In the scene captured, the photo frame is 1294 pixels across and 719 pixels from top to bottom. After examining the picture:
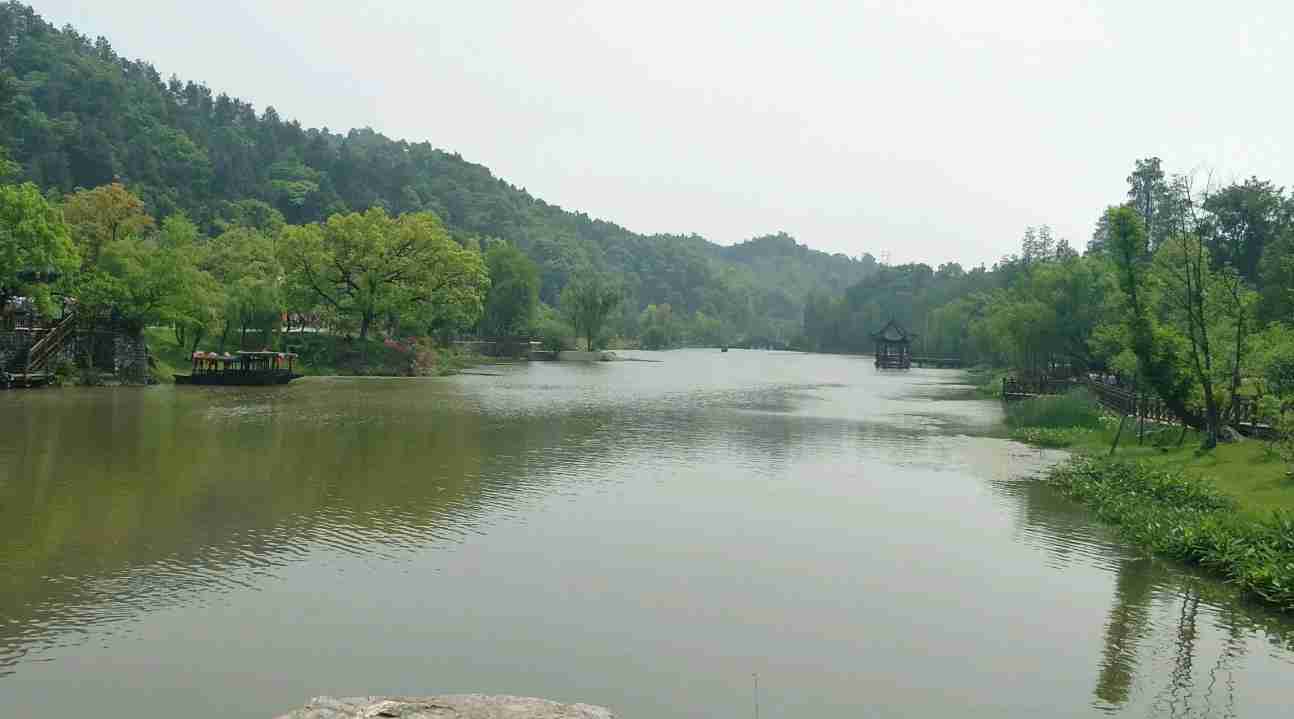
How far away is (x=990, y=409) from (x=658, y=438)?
28101mm

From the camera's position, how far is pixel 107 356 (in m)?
49.2

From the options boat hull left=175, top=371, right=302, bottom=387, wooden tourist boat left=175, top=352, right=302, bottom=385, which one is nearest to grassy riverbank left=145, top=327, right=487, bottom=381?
wooden tourist boat left=175, top=352, right=302, bottom=385

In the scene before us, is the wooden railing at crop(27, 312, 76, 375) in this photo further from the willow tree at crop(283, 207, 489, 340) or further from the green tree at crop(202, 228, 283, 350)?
the willow tree at crop(283, 207, 489, 340)

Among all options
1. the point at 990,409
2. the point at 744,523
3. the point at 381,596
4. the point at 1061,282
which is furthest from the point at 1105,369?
the point at 381,596

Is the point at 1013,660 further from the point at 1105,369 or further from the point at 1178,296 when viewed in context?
the point at 1105,369

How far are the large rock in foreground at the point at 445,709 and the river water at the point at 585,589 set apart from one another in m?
2.22

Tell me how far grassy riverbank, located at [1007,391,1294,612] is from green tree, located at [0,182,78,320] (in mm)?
48580

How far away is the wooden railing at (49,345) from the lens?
148ft

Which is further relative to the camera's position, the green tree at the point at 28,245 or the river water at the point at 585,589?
the green tree at the point at 28,245

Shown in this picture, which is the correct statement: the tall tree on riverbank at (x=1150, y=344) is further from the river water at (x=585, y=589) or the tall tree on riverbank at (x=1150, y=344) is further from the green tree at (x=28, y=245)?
the green tree at (x=28, y=245)

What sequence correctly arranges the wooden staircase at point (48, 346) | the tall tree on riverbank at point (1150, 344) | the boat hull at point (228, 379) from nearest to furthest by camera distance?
the tall tree on riverbank at point (1150, 344), the wooden staircase at point (48, 346), the boat hull at point (228, 379)

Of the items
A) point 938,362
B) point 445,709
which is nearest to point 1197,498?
point 445,709

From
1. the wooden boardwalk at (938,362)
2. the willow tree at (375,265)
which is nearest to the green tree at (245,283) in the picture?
the willow tree at (375,265)

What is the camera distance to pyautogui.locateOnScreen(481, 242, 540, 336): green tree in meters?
110
